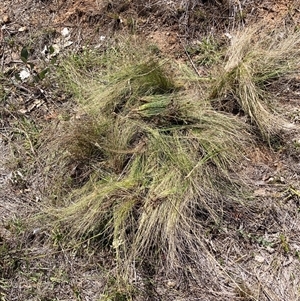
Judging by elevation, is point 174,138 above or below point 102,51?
below

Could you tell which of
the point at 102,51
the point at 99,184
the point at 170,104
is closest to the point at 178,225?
the point at 99,184

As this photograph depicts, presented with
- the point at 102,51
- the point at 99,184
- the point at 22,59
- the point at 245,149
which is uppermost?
the point at 22,59

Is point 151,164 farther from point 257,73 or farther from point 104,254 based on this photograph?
point 257,73

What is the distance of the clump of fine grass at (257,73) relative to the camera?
2270mm

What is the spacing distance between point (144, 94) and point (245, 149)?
579mm

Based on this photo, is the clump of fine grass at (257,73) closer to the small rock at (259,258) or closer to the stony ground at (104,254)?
the stony ground at (104,254)

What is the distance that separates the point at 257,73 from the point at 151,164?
0.74 metres

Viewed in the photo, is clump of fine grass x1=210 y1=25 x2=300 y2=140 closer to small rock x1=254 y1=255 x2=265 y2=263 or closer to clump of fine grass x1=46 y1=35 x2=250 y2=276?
clump of fine grass x1=46 y1=35 x2=250 y2=276

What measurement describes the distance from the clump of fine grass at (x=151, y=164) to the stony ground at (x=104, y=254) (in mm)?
112

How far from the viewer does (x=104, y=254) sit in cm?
209

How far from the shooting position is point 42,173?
2312mm

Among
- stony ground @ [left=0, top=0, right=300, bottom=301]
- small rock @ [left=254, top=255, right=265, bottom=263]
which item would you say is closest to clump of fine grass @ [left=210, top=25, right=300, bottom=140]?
stony ground @ [left=0, top=0, right=300, bottom=301]

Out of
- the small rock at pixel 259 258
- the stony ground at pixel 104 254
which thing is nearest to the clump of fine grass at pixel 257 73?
the stony ground at pixel 104 254

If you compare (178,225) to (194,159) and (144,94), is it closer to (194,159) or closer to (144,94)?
(194,159)
